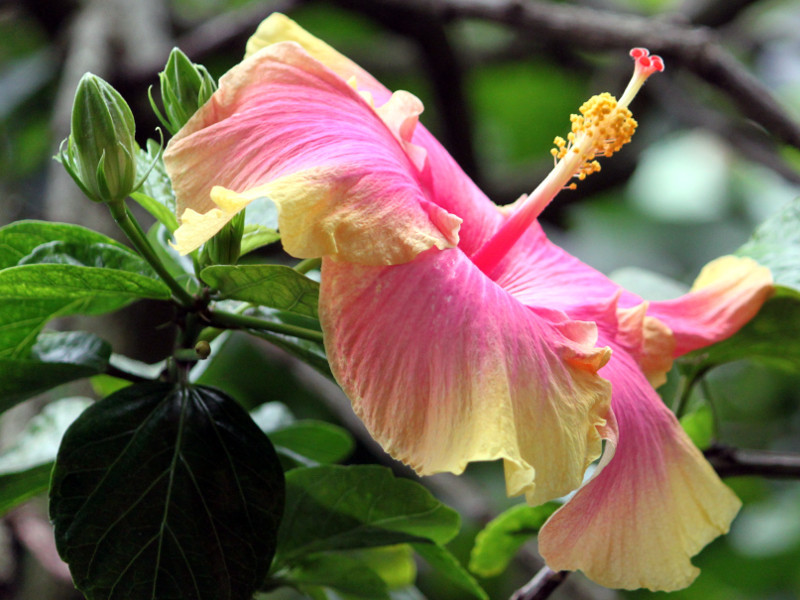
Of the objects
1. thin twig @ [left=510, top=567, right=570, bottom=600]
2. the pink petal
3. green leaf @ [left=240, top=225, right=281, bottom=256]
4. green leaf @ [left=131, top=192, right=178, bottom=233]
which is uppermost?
the pink petal

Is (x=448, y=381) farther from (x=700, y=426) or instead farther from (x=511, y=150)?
(x=511, y=150)

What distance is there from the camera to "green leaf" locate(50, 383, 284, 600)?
73 centimetres

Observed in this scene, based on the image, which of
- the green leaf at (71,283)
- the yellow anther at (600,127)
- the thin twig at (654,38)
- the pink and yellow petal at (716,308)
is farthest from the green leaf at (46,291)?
the thin twig at (654,38)

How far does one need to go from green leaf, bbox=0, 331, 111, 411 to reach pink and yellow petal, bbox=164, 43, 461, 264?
0.25 metres

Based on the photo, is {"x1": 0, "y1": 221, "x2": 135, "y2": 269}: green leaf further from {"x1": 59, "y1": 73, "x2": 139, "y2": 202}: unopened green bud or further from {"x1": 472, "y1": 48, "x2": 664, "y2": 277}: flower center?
{"x1": 472, "y1": 48, "x2": 664, "y2": 277}: flower center

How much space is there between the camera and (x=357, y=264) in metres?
0.64

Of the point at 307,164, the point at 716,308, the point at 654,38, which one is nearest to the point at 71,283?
the point at 307,164

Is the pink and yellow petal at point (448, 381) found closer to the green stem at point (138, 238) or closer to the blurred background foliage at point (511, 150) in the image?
the green stem at point (138, 238)

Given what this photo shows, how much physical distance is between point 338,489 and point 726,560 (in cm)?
196

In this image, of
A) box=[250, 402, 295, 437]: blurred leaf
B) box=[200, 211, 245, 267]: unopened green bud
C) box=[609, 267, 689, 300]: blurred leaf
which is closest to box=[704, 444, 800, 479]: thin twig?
box=[609, 267, 689, 300]: blurred leaf

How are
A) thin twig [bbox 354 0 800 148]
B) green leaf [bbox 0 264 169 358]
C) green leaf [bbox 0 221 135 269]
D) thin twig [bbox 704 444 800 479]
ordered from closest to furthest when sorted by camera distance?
green leaf [bbox 0 264 169 358] < green leaf [bbox 0 221 135 269] < thin twig [bbox 704 444 800 479] < thin twig [bbox 354 0 800 148]

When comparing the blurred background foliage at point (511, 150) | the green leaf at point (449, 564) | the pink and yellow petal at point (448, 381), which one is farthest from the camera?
the blurred background foliage at point (511, 150)

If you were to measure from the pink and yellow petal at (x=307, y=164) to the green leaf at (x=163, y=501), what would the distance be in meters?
0.23

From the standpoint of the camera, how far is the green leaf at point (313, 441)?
43.3 inches
